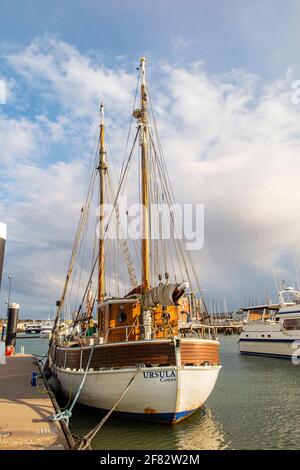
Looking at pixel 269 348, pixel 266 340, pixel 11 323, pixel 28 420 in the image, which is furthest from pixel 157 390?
pixel 266 340

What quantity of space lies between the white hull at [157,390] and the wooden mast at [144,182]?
4158mm

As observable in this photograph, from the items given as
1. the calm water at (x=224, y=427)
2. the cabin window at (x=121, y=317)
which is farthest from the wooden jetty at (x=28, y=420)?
the cabin window at (x=121, y=317)

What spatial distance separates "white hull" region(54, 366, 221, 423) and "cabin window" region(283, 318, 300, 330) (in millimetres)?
26053

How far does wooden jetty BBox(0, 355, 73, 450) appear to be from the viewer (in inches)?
349

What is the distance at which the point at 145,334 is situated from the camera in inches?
558

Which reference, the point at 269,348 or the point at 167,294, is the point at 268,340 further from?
the point at 167,294

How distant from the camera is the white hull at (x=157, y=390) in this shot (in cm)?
1241

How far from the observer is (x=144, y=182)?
17.3 metres

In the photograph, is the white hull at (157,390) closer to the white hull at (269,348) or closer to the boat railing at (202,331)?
the boat railing at (202,331)

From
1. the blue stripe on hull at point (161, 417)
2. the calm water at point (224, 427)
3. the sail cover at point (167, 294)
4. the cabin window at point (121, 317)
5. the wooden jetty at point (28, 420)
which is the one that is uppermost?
the sail cover at point (167, 294)

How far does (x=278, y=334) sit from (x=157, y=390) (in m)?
29.6

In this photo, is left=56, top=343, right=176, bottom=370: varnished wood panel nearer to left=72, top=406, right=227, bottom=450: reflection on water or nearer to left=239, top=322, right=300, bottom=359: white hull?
left=72, top=406, right=227, bottom=450: reflection on water

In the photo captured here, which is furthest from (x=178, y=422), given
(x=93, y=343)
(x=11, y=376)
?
(x=11, y=376)

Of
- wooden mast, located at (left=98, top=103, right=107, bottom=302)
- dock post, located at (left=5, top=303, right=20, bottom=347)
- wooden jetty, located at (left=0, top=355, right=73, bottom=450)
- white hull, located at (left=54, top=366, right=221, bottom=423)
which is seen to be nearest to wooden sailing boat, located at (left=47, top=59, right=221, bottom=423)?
white hull, located at (left=54, top=366, right=221, bottom=423)
